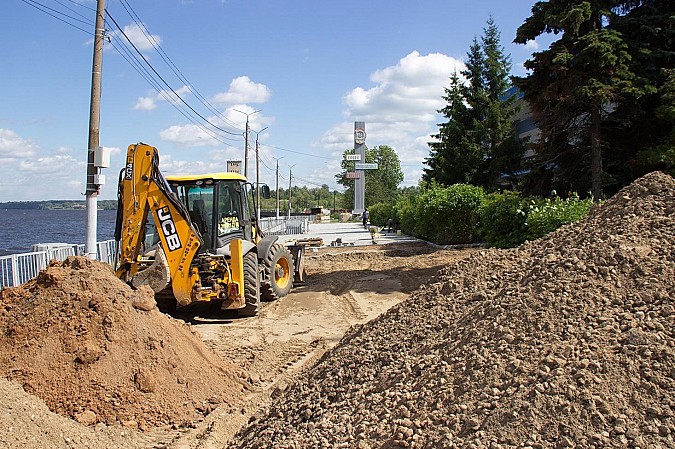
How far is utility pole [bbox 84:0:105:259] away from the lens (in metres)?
11.9

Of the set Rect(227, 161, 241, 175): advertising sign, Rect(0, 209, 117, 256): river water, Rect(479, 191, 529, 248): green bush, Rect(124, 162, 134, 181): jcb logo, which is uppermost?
Rect(227, 161, 241, 175): advertising sign

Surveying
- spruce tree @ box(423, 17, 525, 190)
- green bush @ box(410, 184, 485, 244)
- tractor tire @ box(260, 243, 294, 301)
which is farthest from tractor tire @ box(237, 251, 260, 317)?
spruce tree @ box(423, 17, 525, 190)

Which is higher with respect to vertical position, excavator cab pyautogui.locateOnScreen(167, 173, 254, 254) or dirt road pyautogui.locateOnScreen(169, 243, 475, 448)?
excavator cab pyautogui.locateOnScreen(167, 173, 254, 254)

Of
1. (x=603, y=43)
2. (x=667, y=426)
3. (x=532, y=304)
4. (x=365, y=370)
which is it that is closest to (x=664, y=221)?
(x=532, y=304)

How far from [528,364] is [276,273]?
8.74m

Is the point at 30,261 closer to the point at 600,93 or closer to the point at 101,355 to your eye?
the point at 101,355

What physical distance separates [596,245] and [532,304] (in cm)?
105

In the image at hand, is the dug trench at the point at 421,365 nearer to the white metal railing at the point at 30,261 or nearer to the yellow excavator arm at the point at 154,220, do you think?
the yellow excavator arm at the point at 154,220

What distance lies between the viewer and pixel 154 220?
8.86m

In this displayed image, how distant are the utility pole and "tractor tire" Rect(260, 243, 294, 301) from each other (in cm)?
376

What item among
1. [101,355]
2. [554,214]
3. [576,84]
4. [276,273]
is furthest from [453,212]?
[101,355]

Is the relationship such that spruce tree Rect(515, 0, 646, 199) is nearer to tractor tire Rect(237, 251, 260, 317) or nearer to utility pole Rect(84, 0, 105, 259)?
tractor tire Rect(237, 251, 260, 317)

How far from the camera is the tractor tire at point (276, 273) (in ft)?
36.2

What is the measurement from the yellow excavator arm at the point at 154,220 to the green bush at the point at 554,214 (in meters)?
8.00
